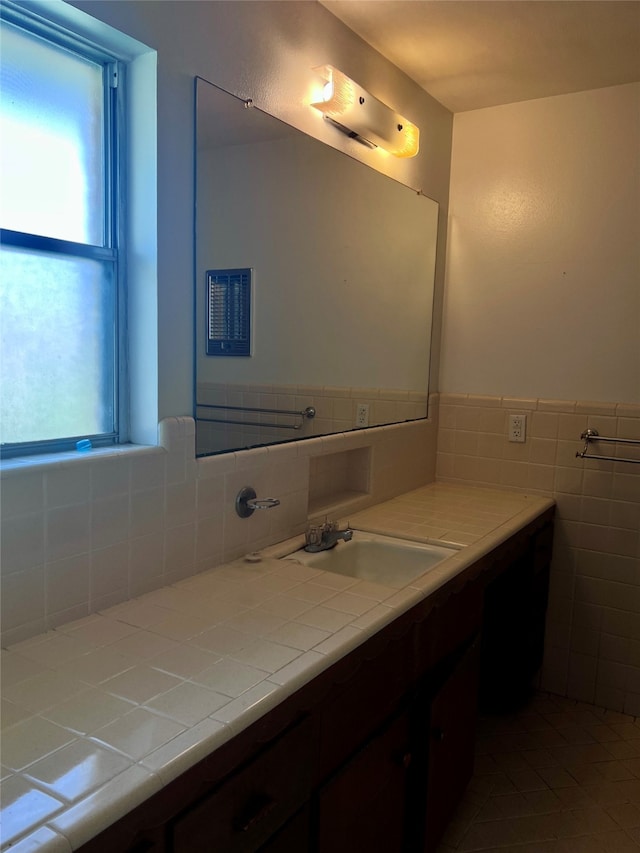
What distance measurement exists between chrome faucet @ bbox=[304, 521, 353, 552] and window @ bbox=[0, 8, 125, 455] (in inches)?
26.8

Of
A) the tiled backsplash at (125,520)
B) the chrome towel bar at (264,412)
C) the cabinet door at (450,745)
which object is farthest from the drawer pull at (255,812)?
the chrome towel bar at (264,412)

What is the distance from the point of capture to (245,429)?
182 cm

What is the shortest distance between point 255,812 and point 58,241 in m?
1.15

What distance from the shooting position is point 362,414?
7.92ft

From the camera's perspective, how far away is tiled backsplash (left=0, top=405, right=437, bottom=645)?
1.23 meters

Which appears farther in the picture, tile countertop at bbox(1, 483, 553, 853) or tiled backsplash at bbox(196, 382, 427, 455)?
tiled backsplash at bbox(196, 382, 427, 455)

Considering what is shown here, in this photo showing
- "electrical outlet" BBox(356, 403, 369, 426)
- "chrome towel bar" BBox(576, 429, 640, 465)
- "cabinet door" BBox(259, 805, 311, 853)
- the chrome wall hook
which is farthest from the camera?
"chrome towel bar" BBox(576, 429, 640, 465)

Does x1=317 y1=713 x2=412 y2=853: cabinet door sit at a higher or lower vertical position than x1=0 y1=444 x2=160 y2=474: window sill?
lower

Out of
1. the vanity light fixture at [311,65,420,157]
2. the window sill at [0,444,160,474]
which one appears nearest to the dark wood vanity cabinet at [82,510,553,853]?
the window sill at [0,444,160,474]

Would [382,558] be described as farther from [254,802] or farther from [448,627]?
[254,802]

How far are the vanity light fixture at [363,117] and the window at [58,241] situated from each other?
0.73 m

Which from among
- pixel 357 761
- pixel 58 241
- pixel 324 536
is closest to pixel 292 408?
pixel 324 536

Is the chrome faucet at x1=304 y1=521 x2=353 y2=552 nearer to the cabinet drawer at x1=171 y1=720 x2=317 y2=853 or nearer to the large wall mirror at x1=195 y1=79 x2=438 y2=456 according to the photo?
the large wall mirror at x1=195 y1=79 x2=438 y2=456

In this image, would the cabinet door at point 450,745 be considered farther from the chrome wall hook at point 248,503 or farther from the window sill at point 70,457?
the window sill at point 70,457
